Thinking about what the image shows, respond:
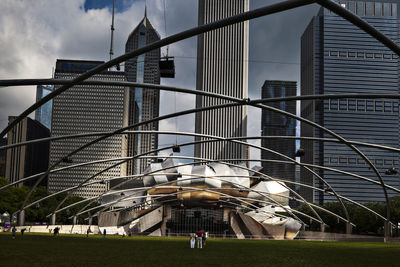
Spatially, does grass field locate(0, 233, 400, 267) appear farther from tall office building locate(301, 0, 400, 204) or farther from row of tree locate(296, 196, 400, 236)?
tall office building locate(301, 0, 400, 204)

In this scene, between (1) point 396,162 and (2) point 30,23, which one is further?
(1) point 396,162

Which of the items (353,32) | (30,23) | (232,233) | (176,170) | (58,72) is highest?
(353,32)

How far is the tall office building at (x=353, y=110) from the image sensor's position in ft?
575

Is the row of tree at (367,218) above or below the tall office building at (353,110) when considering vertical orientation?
below

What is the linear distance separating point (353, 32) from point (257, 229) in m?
143

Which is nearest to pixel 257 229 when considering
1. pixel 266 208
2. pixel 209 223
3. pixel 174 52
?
pixel 266 208

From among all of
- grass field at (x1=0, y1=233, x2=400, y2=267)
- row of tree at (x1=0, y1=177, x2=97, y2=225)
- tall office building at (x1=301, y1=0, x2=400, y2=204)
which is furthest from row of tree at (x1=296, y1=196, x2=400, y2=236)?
tall office building at (x1=301, y1=0, x2=400, y2=204)

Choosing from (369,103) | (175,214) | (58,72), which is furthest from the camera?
(58,72)

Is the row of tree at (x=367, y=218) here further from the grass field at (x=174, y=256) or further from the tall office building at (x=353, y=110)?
the tall office building at (x=353, y=110)

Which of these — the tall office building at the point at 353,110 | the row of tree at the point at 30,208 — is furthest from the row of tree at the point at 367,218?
the tall office building at the point at 353,110

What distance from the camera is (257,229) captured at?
78.9 m

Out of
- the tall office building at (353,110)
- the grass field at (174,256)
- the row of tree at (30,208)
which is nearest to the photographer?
the grass field at (174,256)

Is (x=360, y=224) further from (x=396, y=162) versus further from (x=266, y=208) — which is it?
(x=396, y=162)

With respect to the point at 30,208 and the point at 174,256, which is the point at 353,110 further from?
the point at 174,256
